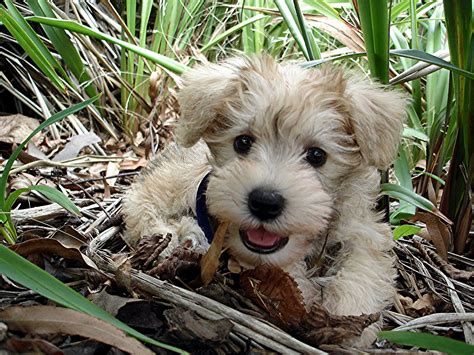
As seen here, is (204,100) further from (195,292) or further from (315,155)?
(195,292)

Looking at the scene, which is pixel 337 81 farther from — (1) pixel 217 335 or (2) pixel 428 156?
(1) pixel 217 335

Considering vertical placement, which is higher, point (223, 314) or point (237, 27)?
point (237, 27)

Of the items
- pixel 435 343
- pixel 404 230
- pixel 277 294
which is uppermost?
pixel 435 343

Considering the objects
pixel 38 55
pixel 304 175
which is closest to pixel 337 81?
pixel 304 175

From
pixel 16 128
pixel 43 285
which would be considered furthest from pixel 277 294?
pixel 16 128

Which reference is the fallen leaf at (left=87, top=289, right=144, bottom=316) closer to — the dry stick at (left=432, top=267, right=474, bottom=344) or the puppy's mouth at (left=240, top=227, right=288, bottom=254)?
the puppy's mouth at (left=240, top=227, right=288, bottom=254)

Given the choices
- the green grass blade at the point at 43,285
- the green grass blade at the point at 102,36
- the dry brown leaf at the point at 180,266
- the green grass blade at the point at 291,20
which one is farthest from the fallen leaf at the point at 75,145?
the green grass blade at the point at 43,285

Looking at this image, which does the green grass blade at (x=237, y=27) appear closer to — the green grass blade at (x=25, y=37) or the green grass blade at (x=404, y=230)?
the green grass blade at (x=25, y=37)
